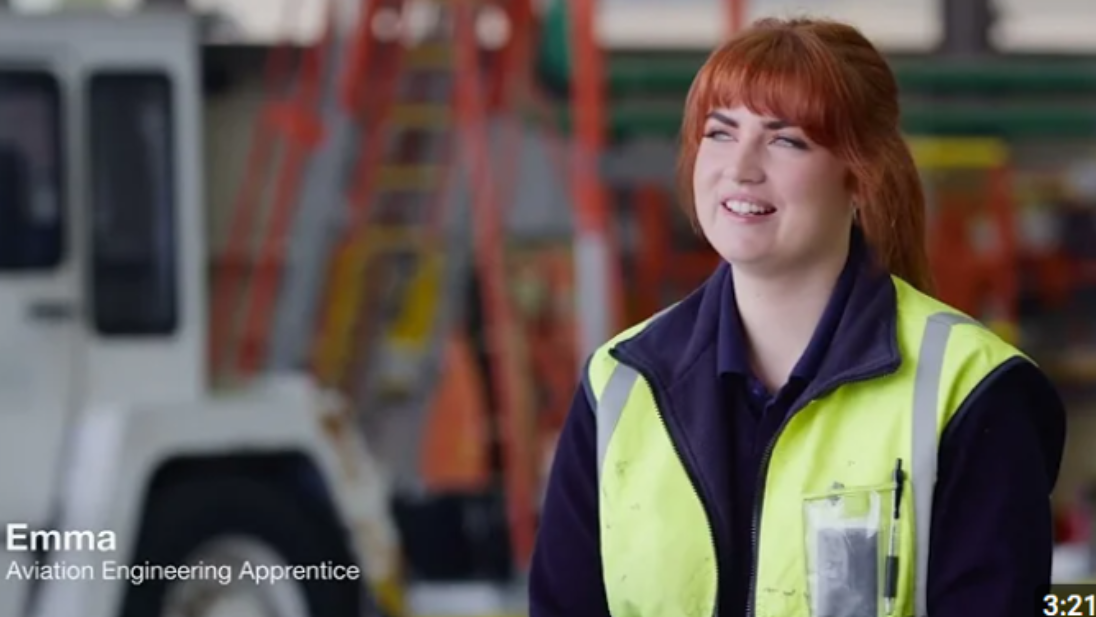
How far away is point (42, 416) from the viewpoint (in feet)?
9.51

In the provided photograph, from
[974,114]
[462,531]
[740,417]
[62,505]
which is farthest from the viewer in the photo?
[974,114]

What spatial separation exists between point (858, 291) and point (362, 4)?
2.04m

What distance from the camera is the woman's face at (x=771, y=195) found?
1.20 metres

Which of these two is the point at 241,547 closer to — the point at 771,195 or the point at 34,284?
the point at 34,284

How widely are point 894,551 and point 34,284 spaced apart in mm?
2029

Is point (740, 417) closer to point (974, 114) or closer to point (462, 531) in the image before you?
point (462, 531)

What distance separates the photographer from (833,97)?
3.86ft

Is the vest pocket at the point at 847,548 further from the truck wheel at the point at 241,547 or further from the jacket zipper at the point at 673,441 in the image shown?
the truck wheel at the point at 241,547

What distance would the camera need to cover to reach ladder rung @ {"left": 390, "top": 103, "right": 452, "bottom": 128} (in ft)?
10.3

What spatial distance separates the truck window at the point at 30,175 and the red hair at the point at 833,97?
6.16 ft

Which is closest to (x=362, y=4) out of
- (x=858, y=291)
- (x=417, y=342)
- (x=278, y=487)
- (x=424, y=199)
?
(x=424, y=199)

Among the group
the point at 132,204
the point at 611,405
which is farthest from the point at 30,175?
the point at 611,405

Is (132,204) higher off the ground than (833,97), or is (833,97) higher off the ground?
(833,97)
